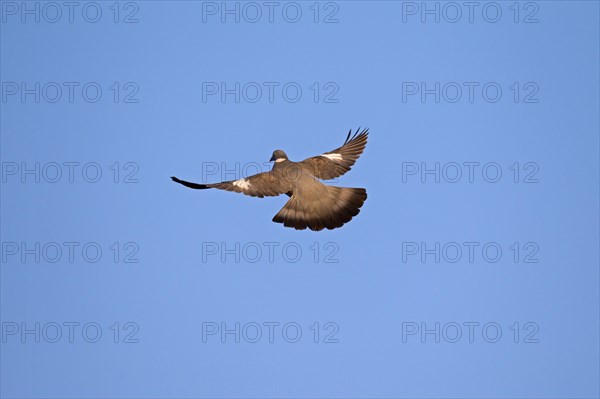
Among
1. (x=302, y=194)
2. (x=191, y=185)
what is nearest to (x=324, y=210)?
(x=302, y=194)

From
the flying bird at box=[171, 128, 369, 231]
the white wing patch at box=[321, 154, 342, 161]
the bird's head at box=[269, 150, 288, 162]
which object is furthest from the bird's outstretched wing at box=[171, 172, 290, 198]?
the white wing patch at box=[321, 154, 342, 161]

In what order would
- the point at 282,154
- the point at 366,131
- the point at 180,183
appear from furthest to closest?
1. the point at 366,131
2. the point at 282,154
3. the point at 180,183

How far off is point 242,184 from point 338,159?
2.98 m

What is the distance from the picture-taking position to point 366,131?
74.4 feet

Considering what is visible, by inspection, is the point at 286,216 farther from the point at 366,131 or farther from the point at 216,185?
the point at 366,131

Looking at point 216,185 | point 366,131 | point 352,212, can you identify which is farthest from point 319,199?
point 366,131

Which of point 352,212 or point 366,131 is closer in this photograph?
point 352,212

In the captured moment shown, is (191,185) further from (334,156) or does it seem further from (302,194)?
(334,156)

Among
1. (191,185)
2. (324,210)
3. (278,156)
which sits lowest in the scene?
(324,210)

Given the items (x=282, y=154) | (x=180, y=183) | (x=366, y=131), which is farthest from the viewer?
(x=366, y=131)

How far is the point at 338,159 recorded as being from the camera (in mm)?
21453

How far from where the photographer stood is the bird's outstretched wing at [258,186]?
759 inches

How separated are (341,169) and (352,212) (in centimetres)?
229

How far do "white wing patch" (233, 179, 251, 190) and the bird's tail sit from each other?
829 mm
